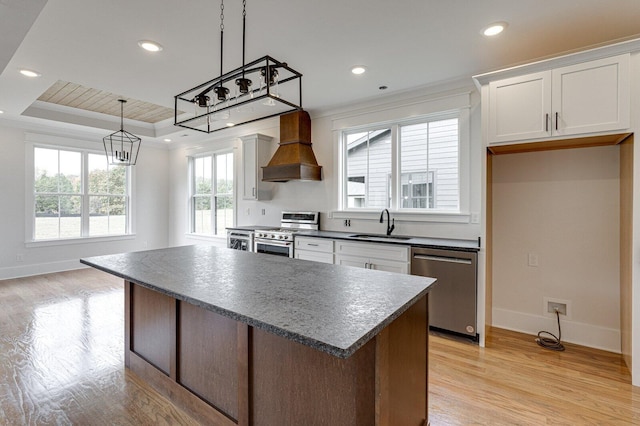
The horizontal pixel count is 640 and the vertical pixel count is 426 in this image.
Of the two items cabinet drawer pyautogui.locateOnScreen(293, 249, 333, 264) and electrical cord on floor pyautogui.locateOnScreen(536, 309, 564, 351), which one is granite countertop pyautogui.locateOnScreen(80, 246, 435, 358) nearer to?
cabinet drawer pyautogui.locateOnScreen(293, 249, 333, 264)

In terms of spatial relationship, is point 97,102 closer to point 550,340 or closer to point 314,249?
point 314,249

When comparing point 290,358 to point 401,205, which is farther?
point 401,205

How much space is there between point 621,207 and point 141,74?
4.85m

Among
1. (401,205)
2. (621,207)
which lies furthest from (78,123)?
(621,207)

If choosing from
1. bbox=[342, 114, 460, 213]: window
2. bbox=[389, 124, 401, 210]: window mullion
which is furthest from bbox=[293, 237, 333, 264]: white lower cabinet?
bbox=[389, 124, 401, 210]: window mullion

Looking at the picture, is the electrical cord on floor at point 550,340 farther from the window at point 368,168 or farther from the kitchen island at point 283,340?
the window at point 368,168

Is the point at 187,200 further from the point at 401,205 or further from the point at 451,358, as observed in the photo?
the point at 451,358

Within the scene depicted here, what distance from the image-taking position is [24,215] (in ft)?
17.8

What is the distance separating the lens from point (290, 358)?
1.47 meters

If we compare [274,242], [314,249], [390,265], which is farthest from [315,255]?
[390,265]

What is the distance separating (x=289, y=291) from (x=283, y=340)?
233 mm

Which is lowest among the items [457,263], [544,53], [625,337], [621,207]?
[625,337]

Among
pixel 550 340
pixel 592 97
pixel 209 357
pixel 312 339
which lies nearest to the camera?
pixel 312 339

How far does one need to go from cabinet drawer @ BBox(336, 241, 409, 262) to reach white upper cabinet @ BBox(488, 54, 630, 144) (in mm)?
1380
